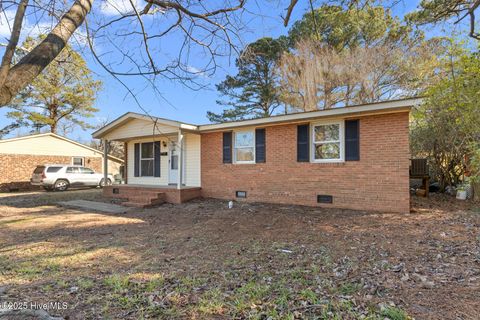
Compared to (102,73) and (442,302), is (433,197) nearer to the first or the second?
(442,302)

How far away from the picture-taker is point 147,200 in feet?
32.8

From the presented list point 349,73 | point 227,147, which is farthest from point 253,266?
point 349,73

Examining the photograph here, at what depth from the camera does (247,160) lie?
32.7 feet

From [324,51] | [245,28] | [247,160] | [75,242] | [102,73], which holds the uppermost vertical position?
[324,51]

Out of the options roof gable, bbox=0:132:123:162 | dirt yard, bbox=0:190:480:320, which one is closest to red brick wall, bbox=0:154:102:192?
roof gable, bbox=0:132:123:162

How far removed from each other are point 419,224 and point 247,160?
5.62 metres

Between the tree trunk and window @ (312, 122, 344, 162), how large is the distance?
277 inches

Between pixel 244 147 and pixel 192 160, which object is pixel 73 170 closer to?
pixel 192 160

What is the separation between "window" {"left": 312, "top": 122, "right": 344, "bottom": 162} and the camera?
8.16m

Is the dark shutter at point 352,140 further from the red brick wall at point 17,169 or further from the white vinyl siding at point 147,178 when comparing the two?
the red brick wall at point 17,169

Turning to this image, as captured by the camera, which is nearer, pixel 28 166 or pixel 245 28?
pixel 245 28

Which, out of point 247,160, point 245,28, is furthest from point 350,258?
point 247,160

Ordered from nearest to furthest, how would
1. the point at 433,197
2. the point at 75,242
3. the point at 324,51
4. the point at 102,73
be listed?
the point at 102,73 → the point at 75,242 → the point at 433,197 → the point at 324,51

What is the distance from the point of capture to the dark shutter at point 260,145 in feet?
31.4
